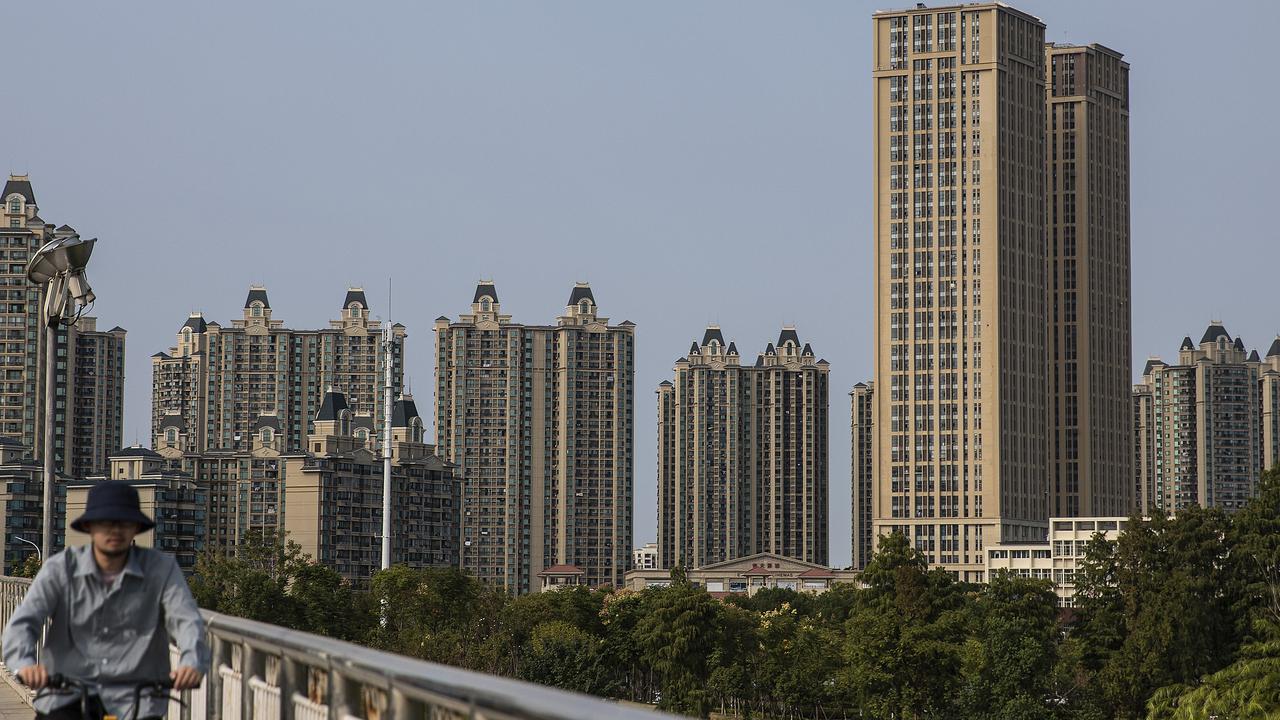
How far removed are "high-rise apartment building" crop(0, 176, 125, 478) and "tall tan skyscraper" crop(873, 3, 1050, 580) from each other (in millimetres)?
58258

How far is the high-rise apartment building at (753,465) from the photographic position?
189 m

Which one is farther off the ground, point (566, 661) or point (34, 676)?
point (34, 676)

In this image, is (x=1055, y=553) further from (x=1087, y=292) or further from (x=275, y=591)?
(x=275, y=591)

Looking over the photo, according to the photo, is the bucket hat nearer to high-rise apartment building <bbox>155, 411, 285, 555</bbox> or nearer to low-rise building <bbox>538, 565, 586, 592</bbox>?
high-rise apartment building <bbox>155, 411, 285, 555</bbox>

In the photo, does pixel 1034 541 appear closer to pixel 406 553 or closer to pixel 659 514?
pixel 406 553

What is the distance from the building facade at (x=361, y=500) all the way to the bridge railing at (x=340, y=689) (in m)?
117

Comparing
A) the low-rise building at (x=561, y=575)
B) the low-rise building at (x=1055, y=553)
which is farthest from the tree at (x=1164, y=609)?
the low-rise building at (x=561, y=575)

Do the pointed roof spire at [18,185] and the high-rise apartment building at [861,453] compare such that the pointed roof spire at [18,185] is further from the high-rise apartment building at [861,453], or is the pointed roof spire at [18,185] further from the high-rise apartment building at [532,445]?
the high-rise apartment building at [861,453]

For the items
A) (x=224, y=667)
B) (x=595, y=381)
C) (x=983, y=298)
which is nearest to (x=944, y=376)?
(x=983, y=298)

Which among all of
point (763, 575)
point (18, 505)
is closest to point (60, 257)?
point (18, 505)

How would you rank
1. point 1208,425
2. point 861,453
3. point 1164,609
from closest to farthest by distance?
1. point 1164,609
2. point 1208,425
3. point 861,453

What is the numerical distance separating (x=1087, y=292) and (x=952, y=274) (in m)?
20.6

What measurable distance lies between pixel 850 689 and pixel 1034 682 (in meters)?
7.49

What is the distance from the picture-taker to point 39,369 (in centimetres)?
12606
